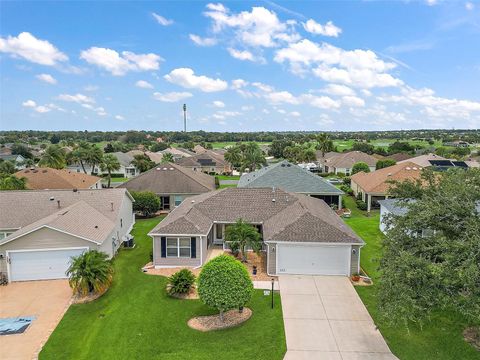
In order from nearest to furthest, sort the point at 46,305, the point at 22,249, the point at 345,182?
the point at 46,305, the point at 22,249, the point at 345,182

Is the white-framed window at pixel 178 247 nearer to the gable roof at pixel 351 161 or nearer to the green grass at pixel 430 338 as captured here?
the green grass at pixel 430 338

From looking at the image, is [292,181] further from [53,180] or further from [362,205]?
[53,180]

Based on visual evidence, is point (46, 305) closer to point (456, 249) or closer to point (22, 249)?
point (22, 249)

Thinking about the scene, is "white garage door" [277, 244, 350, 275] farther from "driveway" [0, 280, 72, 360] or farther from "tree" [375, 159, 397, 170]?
"tree" [375, 159, 397, 170]

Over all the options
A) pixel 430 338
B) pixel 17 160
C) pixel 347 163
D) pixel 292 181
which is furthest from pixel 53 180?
pixel 17 160

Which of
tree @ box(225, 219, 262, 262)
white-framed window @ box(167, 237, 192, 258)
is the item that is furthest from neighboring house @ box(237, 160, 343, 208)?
white-framed window @ box(167, 237, 192, 258)

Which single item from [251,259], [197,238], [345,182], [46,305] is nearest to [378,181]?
[345,182]

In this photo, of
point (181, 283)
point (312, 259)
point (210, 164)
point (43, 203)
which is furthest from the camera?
point (210, 164)
